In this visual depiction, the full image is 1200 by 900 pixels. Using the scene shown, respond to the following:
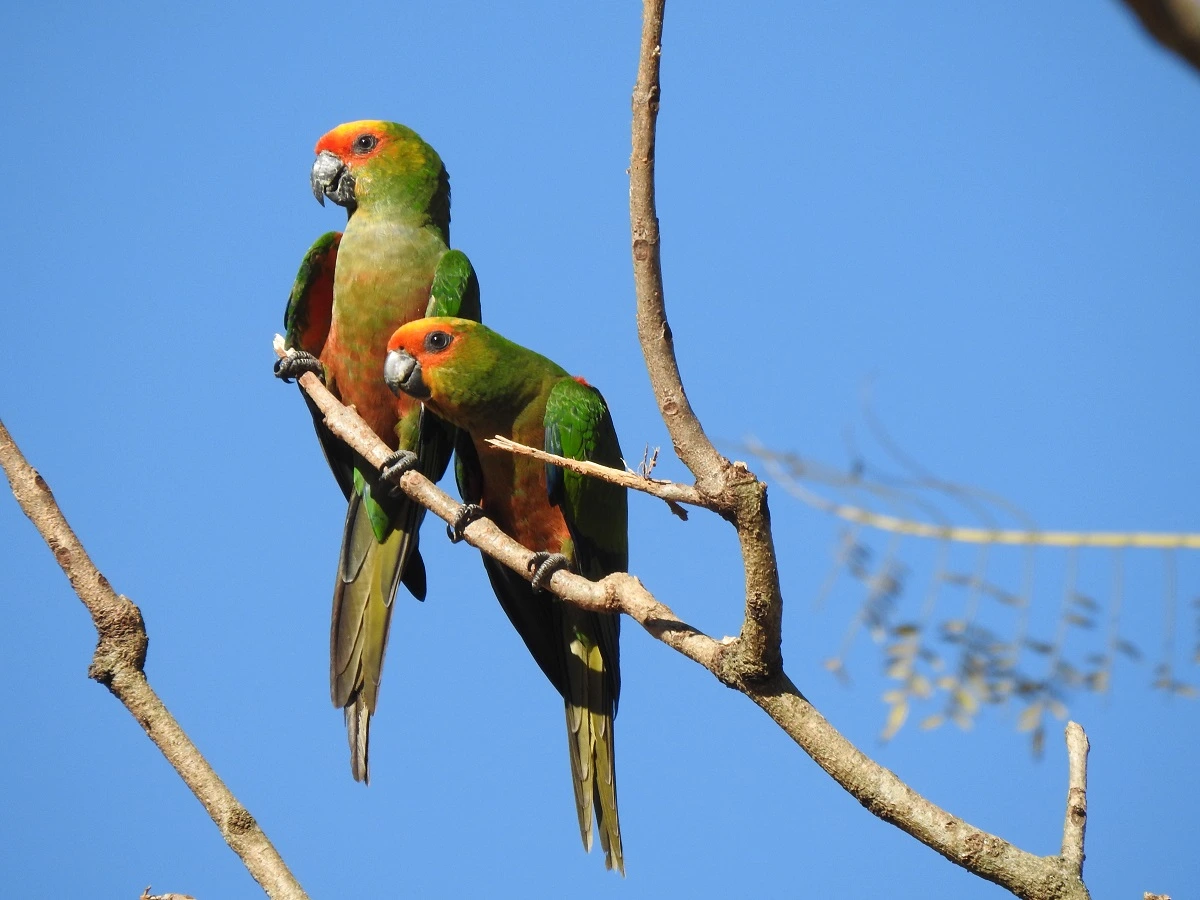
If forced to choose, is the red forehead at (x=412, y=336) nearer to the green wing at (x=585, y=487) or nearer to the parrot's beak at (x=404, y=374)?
the parrot's beak at (x=404, y=374)

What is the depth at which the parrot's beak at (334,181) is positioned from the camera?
479 cm

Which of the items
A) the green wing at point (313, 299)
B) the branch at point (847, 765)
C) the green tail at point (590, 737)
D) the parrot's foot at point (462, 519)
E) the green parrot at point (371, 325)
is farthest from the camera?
the green wing at point (313, 299)

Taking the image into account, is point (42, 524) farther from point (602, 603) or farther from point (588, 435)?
point (588, 435)

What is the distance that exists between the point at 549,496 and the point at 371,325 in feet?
3.35

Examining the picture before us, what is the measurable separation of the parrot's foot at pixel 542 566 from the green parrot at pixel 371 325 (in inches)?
31.2

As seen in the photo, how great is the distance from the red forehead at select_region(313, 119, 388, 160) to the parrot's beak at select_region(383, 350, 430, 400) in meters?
1.16

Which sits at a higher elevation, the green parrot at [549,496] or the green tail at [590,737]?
the green parrot at [549,496]

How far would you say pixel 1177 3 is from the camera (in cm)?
78

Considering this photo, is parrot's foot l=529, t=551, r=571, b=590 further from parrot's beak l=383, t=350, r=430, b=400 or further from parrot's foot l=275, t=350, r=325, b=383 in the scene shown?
parrot's foot l=275, t=350, r=325, b=383

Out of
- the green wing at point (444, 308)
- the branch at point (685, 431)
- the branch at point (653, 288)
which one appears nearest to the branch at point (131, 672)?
the branch at point (685, 431)

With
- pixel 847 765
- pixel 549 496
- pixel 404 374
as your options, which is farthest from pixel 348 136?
pixel 847 765

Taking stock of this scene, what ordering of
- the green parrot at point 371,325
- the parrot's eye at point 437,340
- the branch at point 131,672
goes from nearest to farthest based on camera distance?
the branch at point 131,672
the parrot's eye at point 437,340
the green parrot at point 371,325

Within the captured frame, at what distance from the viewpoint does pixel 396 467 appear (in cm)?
413

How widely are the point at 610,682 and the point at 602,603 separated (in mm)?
1390
